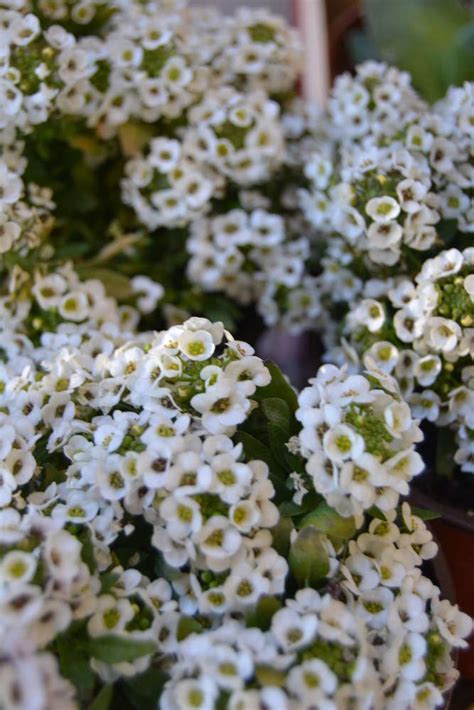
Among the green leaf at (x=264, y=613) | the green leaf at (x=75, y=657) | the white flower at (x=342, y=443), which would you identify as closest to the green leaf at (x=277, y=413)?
the white flower at (x=342, y=443)

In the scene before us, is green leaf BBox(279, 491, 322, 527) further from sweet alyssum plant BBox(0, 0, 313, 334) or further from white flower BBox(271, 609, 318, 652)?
sweet alyssum plant BBox(0, 0, 313, 334)

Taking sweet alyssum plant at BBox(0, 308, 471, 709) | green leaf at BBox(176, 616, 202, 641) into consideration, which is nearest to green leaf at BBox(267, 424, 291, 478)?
sweet alyssum plant at BBox(0, 308, 471, 709)

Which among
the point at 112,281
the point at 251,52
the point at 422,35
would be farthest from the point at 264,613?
the point at 422,35

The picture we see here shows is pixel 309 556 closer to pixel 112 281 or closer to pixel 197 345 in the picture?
pixel 197 345

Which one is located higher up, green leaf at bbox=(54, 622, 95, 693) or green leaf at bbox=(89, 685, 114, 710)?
green leaf at bbox=(54, 622, 95, 693)

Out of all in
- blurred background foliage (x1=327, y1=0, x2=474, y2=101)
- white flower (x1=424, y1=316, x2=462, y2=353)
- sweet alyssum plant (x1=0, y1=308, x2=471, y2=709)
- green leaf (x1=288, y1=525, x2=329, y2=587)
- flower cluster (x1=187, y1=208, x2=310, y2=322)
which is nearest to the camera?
sweet alyssum plant (x1=0, y1=308, x2=471, y2=709)

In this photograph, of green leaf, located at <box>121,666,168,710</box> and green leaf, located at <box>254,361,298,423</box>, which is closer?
green leaf, located at <box>121,666,168,710</box>

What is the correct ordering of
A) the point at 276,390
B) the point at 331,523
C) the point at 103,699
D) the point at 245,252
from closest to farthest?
the point at 103,699 → the point at 331,523 → the point at 276,390 → the point at 245,252
